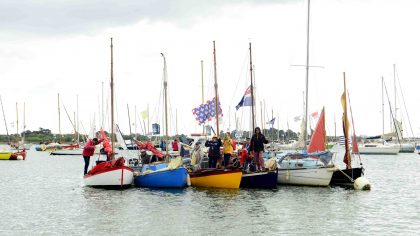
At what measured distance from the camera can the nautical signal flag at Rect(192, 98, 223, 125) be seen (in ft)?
126

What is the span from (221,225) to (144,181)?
12033 mm

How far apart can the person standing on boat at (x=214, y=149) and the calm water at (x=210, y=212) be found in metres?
2.02

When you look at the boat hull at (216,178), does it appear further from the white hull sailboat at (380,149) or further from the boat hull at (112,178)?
the white hull sailboat at (380,149)

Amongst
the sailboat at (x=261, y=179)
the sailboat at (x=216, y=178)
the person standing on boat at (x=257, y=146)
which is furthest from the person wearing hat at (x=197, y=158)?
the person standing on boat at (x=257, y=146)

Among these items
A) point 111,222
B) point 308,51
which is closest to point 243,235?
point 111,222

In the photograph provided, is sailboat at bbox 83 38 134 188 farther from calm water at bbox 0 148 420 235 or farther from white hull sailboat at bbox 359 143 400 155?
white hull sailboat at bbox 359 143 400 155

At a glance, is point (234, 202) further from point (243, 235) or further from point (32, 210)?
point (32, 210)

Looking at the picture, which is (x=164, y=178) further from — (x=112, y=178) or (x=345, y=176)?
(x=345, y=176)

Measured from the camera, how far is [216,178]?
2812 centimetres

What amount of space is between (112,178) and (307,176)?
1042 centimetres

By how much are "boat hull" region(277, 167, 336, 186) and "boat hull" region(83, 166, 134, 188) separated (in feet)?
27.1

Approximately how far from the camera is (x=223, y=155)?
96.9 feet

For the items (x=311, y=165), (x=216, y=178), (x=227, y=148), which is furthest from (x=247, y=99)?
(x=216, y=178)

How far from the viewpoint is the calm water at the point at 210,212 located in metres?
17.6
